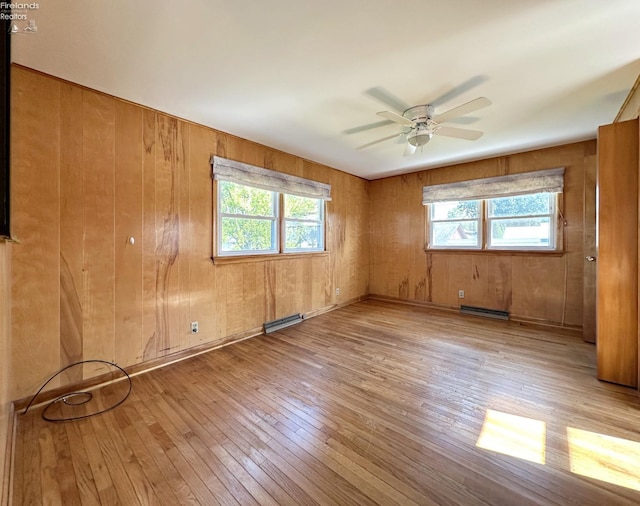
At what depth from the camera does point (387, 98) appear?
7.91 feet

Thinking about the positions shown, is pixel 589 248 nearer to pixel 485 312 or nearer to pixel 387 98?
pixel 485 312

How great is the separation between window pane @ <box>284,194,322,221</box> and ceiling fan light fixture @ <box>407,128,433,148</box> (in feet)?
6.31

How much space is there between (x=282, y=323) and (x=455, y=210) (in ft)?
11.5

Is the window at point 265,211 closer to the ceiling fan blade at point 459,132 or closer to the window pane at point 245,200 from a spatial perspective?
the window pane at point 245,200

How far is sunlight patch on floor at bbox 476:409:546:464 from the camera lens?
1583 millimetres

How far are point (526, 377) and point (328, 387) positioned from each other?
72.0 inches

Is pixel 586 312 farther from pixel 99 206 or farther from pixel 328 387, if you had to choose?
pixel 99 206

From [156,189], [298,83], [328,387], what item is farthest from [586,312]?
[156,189]

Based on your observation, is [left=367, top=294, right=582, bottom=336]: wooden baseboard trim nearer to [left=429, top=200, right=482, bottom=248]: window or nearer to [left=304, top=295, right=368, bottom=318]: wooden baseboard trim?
[left=304, top=295, right=368, bottom=318]: wooden baseboard trim

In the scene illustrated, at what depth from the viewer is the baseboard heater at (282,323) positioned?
3.68 meters

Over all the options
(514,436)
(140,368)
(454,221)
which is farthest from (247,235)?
(454,221)

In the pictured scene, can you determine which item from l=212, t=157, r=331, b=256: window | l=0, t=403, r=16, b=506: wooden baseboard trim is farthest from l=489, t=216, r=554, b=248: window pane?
l=0, t=403, r=16, b=506: wooden baseboard trim

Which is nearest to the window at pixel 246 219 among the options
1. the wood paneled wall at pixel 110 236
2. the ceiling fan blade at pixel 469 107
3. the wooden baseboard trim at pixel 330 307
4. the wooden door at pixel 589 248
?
the wood paneled wall at pixel 110 236

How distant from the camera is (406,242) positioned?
206 inches
